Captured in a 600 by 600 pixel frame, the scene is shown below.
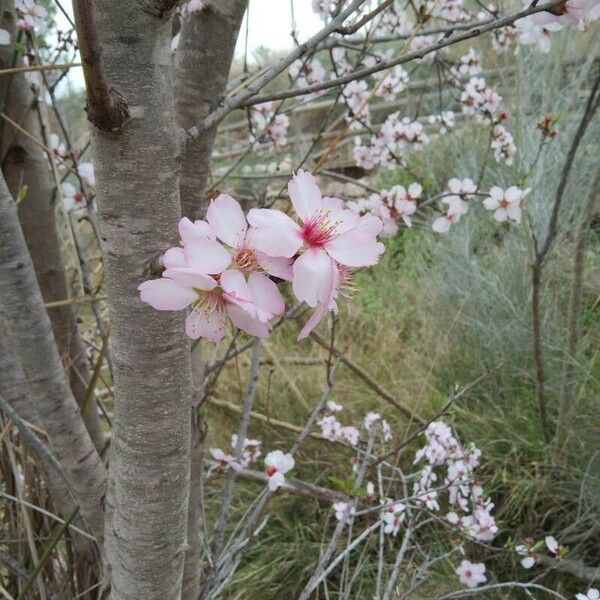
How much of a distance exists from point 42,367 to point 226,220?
1.35ft

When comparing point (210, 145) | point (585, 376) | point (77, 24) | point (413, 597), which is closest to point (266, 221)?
point (77, 24)

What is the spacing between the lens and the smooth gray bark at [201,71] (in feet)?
2.26

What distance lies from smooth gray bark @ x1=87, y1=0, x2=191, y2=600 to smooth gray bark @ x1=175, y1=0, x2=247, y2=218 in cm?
25

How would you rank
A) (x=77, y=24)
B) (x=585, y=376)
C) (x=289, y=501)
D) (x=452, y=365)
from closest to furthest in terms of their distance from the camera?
(x=77, y=24)
(x=585, y=376)
(x=289, y=501)
(x=452, y=365)

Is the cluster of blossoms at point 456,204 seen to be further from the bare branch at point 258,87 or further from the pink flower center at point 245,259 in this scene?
the pink flower center at point 245,259

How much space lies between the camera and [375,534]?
171cm

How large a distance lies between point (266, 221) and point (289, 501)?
5.82 ft

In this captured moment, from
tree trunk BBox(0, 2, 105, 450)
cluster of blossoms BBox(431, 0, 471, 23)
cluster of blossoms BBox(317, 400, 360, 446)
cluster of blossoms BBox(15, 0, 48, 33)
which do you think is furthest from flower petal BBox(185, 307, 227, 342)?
cluster of blossoms BBox(431, 0, 471, 23)

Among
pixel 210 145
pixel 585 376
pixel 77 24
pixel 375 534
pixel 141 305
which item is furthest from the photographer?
pixel 585 376

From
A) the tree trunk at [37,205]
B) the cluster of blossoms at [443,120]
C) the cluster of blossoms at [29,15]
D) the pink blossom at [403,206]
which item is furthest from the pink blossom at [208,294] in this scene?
the cluster of blossoms at [443,120]

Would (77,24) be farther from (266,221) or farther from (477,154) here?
(477,154)

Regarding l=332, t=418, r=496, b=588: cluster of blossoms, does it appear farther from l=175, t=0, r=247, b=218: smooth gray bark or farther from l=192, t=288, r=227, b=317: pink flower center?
l=192, t=288, r=227, b=317: pink flower center

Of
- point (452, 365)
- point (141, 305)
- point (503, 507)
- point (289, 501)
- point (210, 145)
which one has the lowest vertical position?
point (289, 501)

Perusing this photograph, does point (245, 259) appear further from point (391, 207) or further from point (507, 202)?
point (507, 202)
